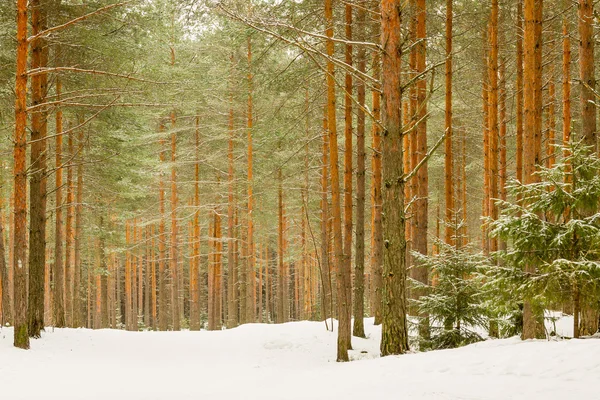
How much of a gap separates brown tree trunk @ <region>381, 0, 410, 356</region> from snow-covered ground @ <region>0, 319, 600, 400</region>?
1.85 feet

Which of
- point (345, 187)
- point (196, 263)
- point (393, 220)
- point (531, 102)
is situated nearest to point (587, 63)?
point (531, 102)

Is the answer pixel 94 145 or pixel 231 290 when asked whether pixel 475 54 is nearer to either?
pixel 94 145

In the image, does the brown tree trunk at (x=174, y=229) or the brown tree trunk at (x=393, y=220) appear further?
the brown tree trunk at (x=174, y=229)

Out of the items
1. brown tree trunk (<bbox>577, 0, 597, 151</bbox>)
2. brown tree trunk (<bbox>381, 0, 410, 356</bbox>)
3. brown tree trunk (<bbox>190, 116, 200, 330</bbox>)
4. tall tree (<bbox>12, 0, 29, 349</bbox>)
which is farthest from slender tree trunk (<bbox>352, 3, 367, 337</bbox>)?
brown tree trunk (<bbox>190, 116, 200, 330</bbox>)

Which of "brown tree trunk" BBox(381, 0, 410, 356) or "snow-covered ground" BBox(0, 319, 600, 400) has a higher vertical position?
"brown tree trunk" BBox(381, 0, 410, 356)

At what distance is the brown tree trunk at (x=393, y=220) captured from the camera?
715cm

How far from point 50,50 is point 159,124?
11.5m

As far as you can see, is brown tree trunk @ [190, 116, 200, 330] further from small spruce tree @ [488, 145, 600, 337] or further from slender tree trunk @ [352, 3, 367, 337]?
small spruce tree @ [488, 145, 600, 337]

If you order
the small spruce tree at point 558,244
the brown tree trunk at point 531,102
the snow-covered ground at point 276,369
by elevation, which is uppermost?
the brown tree trunk at point 531,102

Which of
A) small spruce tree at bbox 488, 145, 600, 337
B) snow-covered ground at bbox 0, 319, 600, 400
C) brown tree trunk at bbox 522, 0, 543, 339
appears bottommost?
snow-covered ground at bbox 0, 319, 600, 400

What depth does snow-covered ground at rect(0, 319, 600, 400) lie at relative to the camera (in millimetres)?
4660

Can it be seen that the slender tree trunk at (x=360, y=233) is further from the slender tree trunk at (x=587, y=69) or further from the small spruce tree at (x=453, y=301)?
the slender tree trunk at (x=587, y=69)

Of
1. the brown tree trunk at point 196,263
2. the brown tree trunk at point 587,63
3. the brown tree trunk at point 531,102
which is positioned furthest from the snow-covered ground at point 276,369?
the brown tree trunk at point 196,263

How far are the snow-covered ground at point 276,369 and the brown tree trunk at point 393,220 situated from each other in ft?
1.85
